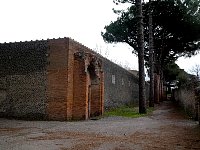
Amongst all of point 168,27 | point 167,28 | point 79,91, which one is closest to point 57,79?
point 79,91

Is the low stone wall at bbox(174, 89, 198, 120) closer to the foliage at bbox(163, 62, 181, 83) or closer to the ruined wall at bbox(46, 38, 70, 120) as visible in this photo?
the ruined wall at bbox(46, 38, 70, 120)

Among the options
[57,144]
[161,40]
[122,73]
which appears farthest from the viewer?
[161,40]

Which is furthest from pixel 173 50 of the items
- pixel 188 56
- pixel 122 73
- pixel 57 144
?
pixel 57 144

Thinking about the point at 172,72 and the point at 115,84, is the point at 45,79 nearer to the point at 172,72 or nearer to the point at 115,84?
the point at 115,84

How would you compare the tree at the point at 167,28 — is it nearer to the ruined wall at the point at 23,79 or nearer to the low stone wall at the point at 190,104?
the low stone wall at the point at 190,104

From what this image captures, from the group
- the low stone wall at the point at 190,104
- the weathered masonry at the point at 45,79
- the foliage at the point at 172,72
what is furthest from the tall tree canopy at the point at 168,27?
the foliage at the point at 172,72

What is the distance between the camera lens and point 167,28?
3309cm

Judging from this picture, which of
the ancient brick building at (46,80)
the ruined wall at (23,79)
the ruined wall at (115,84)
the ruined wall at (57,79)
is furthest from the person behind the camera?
the ruined wall at (115,84)

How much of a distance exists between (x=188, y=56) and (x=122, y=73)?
35.1 ft

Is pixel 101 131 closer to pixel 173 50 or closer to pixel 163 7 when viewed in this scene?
pixel 163 7

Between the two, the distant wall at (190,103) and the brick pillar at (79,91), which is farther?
the distant wall at (190,103)

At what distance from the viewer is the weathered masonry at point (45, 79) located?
1589cm

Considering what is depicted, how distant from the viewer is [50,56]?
16.2m

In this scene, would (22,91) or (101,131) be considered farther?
(22,91)
